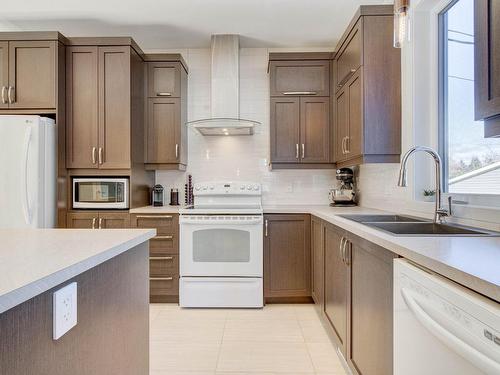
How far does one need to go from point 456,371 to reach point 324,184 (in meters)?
2.94

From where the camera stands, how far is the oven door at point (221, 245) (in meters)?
2.95

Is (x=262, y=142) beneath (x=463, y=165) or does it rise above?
above

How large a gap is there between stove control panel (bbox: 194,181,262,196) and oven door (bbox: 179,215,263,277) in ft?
1.76

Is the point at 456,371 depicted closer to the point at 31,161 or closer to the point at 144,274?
the point at 144,274

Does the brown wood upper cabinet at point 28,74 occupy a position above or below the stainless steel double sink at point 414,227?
above

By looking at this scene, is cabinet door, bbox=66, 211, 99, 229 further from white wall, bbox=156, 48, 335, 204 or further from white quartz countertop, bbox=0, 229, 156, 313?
white quartz countertop, bbox=0, 229, 156, 313

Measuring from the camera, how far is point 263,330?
8.28 ft

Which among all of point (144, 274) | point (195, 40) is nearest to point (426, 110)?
point (144, 274)

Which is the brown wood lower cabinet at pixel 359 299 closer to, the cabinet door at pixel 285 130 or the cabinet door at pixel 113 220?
the cabinet door at pixel 285 130

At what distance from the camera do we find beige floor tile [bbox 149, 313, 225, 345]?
94.3 inches

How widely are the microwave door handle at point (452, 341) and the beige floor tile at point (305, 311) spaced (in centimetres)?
183

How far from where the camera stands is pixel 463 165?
6.62ft

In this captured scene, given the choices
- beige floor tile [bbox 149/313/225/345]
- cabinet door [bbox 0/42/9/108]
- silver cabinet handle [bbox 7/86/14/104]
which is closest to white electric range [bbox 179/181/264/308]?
beige floor tile [bbox 149/313/225/345]

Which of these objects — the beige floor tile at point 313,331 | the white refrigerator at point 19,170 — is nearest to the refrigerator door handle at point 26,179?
the white refrigerator at point 19,170
